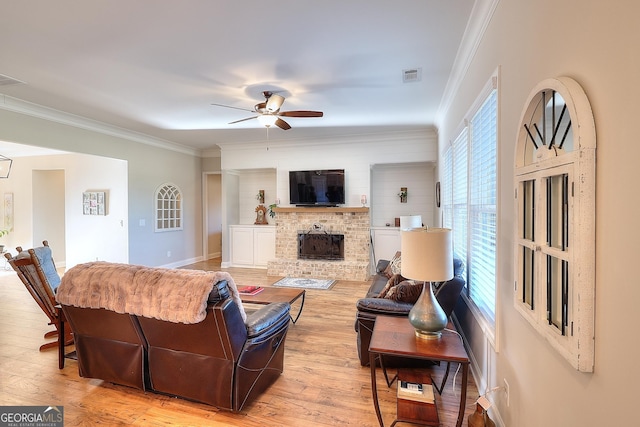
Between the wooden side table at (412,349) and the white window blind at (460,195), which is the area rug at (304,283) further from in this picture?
the wooden side table at (412,349)

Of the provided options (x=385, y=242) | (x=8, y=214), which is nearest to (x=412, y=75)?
(x=385, y=242)

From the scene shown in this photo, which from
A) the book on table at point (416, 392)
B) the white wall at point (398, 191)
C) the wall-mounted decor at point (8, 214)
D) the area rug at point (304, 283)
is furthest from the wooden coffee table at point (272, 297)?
the wall-mounted decor at point (8, 214)

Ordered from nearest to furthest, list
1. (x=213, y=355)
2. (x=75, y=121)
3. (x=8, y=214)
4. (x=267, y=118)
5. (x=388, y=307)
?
1. (x=213, y=355)
2. (x=388, y=307)
3. (x=267, y=118)
4. (x=75, y=121)
5. (x=8, y=214)

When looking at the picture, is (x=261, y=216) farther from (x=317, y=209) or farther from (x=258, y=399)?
(x=258, y=399)

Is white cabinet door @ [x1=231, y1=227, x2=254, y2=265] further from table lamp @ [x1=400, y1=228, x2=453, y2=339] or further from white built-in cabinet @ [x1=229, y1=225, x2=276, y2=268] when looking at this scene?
table lamp @ [x1=400, y1=228, x2=453, y2=339]

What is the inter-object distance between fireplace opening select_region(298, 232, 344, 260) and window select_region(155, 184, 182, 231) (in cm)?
298

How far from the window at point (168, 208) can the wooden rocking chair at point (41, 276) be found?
11.7 feet

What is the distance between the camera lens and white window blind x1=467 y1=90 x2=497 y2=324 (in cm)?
216

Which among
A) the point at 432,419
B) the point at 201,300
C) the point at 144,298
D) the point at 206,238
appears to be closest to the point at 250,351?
the point at 201,300

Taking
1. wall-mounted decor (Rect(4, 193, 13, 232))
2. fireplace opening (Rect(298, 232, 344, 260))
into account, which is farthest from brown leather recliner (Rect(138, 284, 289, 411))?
wall-mounted decor (Rect(4, 193, 13, 232))

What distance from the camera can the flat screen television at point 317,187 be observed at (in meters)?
6.10

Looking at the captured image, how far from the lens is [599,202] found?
94 centimetres

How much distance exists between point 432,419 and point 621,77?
198 cm

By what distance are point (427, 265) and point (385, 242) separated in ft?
14.5
